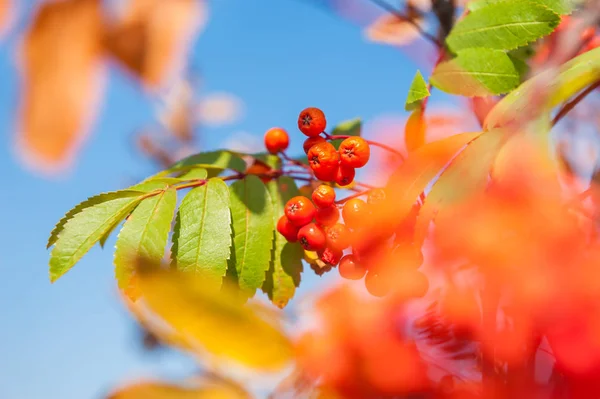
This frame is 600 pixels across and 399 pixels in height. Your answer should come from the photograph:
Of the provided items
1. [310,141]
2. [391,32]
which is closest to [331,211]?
[310,141]

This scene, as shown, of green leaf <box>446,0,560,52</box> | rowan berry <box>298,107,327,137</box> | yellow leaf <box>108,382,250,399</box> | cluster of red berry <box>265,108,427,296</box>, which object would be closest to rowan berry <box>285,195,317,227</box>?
cluster of red berry <box>265,108,427,296</box>

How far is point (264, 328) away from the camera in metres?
0.32

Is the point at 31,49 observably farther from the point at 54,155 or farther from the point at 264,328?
the point at 264,328

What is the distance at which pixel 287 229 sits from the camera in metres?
0.77

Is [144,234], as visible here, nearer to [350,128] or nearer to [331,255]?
[331,255]

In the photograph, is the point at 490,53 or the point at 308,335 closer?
the point at 308,335

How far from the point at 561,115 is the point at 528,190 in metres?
0.22

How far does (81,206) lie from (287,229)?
0.89 feet

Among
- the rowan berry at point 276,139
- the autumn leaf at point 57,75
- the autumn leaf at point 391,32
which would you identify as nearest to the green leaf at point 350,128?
the rowan berry at point 276,139

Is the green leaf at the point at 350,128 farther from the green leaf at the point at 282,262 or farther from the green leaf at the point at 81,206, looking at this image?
the green leaf at the point at 81,206

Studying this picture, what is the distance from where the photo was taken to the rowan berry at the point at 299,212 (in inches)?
29.3

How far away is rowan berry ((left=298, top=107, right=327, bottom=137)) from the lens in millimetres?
760

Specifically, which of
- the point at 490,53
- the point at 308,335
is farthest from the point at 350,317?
the point at 490,53

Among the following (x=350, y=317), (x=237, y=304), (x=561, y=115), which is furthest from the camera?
(x=561, y=115)
